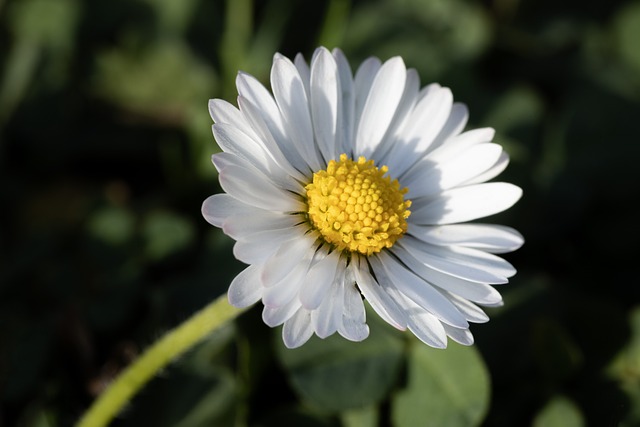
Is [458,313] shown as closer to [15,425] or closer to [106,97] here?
[15,425]

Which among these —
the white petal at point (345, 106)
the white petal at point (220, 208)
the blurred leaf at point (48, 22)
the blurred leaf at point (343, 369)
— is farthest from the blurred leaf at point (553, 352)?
the blurred leaf at point (48, 22)

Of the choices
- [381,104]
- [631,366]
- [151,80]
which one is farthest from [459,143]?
[151,80]

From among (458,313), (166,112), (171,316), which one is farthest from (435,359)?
(166,112)

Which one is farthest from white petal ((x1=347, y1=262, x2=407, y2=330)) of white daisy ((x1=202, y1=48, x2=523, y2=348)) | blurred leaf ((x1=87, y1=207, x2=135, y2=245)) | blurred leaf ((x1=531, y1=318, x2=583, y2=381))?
blurred leaf ((x1=87, y1=207, x2=135, y2=245))

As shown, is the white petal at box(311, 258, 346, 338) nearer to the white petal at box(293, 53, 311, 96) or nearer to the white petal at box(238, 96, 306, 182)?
the white petal at box(238, 96, 306, 182)

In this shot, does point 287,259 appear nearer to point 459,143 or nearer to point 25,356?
point 459,143
